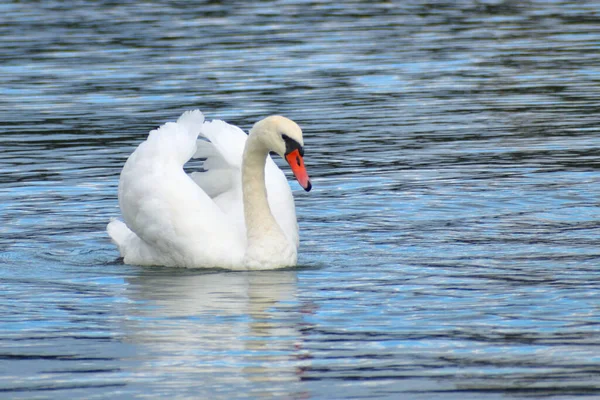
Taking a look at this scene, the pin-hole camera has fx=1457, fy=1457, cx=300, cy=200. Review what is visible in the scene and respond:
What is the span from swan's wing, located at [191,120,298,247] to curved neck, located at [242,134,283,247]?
0.36m

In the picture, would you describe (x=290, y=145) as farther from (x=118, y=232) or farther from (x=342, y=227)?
(x=118, y=232)

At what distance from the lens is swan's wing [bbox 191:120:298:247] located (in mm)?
11750

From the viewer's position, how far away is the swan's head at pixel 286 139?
1054 cm

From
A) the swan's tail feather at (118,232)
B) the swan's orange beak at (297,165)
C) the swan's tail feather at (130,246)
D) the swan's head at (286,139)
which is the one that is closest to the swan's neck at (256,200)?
the swan's head at (286,139)

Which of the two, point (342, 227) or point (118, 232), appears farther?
point (342, 227)

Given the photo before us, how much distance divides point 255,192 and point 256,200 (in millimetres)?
70

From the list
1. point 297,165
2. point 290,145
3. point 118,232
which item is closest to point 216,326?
point 297,165

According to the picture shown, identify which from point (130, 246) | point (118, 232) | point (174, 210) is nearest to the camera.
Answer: point (174, 210)

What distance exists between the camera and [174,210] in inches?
437

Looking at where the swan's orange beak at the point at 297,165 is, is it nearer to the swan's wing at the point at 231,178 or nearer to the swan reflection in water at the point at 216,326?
the swan reflection in water at the point at 216,326

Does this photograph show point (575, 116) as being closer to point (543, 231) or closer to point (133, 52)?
point (543, 231)

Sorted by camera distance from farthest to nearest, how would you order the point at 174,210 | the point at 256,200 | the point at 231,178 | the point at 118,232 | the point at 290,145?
the point at 231,178 → the point at 118,232 → the point at 256,200 → the point at 174,210 → the point at 290,145

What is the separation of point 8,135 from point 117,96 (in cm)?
350

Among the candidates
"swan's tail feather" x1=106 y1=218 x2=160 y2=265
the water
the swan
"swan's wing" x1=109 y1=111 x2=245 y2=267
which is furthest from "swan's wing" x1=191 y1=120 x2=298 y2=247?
"swan's tail feather" x1=106 y1=218 x2=160 y2=265
